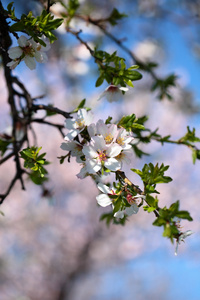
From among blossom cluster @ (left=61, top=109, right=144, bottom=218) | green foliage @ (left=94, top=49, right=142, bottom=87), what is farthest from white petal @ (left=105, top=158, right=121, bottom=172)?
green foliage @ (left=94, top=49, right=142, bottom=87)

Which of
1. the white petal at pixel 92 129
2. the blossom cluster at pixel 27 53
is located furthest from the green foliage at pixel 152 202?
the blossom cluster at pixel 27 53

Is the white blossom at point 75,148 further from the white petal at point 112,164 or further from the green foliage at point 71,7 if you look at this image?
the green foliage at point 71,7

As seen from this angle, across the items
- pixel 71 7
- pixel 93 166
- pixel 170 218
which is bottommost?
pixel 170 218

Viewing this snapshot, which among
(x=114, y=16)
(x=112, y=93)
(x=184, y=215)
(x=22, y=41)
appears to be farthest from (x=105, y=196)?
(x=114, y=16)

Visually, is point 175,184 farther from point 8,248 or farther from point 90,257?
point 8,248

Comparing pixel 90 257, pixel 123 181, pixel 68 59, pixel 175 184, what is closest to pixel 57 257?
pixel 90 257

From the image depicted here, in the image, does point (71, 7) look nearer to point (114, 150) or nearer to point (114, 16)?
point (114, 16)
